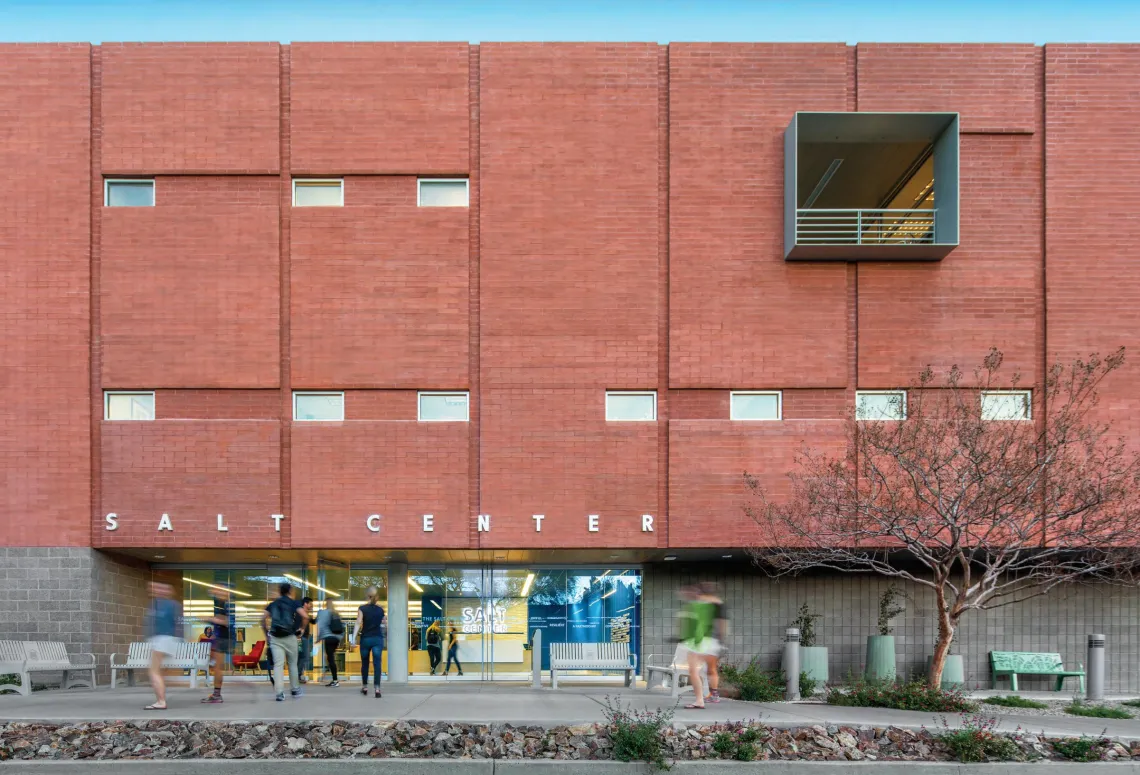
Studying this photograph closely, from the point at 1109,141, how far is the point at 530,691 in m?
15.3

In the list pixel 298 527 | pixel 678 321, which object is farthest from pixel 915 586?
pixel 298 527

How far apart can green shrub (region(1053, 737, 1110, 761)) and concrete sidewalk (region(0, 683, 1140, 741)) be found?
0.24 meters

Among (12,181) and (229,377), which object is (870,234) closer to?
(229,377)

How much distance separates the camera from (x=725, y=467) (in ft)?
60.3

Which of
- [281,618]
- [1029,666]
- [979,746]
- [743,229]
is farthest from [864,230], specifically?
[281,618]

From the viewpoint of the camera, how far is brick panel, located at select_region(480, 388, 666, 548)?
60.2 feet

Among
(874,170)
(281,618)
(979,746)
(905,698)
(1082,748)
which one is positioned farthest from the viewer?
(874,170)

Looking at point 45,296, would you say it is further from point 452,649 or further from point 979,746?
point 979,746

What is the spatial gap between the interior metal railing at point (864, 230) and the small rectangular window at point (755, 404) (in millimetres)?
3079

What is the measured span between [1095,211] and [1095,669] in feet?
28.6

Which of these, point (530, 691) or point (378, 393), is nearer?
point (530, 691)

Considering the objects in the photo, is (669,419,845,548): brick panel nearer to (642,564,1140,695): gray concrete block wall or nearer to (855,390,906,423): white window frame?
(855,390,906,423): white window frame

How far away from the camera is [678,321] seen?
18.6m

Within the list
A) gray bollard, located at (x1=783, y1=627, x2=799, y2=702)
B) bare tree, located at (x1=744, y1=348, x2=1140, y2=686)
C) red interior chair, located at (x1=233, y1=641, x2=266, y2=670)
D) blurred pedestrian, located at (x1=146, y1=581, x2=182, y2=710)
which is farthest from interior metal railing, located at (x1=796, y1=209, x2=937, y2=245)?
red interior chair, located at (x1=233, y1=641, x2=266, y2=670)
